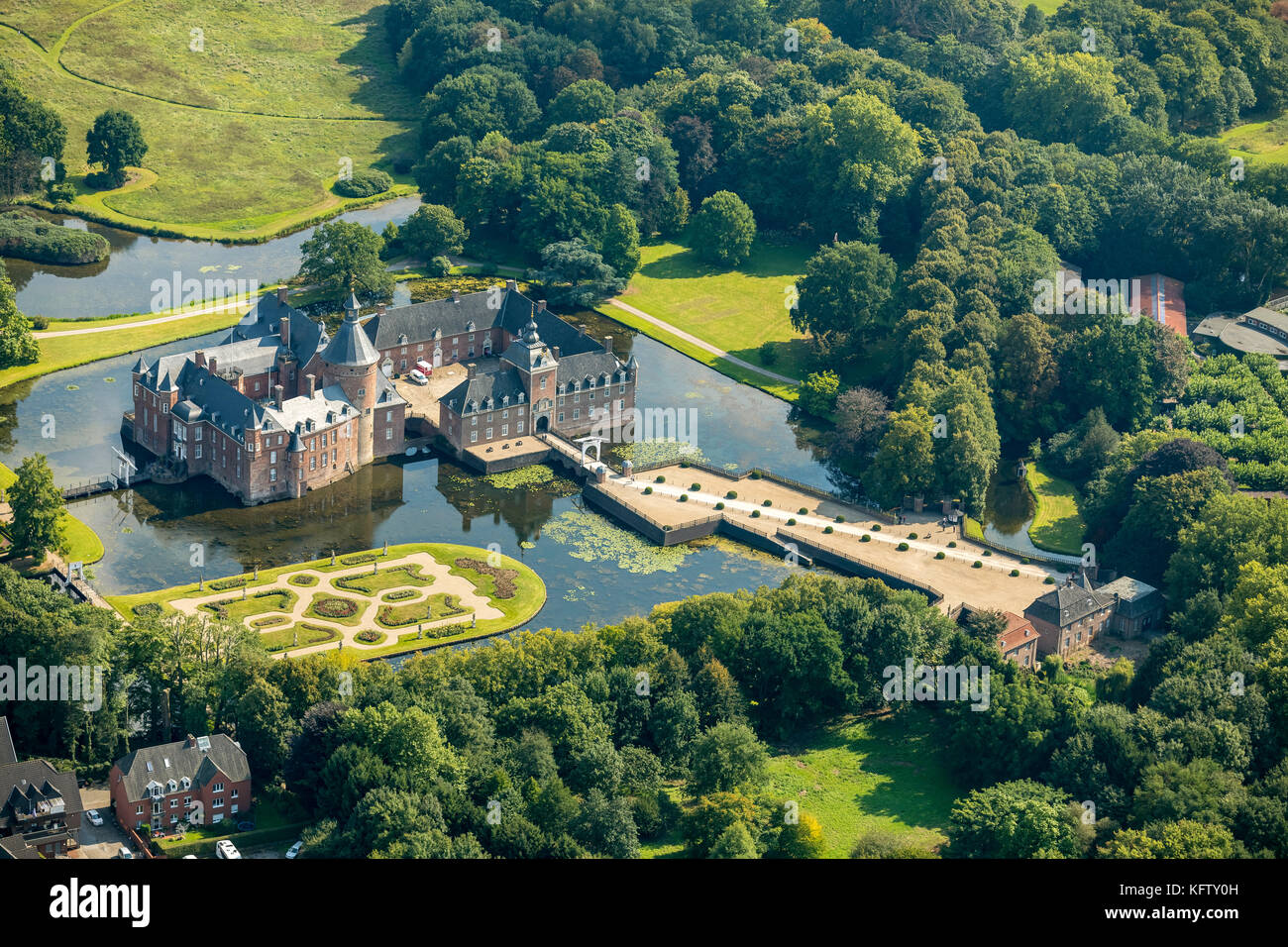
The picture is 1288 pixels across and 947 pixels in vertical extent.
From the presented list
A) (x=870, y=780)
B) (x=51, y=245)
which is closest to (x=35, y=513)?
(x=870, y=780)

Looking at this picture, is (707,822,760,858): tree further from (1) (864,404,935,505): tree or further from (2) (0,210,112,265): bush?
(2) (0,210,112,265): bush

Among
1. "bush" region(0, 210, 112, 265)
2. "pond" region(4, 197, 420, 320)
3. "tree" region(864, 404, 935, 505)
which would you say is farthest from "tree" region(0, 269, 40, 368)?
"tree" region(864, 404, 935, 505)

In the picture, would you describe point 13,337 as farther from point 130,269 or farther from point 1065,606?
point 1065,606

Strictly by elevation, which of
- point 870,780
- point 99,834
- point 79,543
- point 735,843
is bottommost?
point 99,834

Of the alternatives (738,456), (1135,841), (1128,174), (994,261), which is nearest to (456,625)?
(738,456)

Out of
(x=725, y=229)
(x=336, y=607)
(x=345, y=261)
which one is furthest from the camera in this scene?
(x=725, y=229)

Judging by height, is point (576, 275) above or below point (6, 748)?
above
